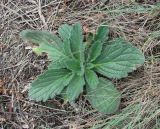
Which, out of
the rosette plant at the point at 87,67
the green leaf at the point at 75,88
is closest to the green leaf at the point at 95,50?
the rosette plant at the point at 87,67

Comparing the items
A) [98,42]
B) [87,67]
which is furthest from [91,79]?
[98,42]

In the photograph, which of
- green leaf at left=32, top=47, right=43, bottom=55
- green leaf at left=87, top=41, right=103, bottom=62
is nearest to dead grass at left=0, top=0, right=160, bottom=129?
green leaf at left=32, top=47, right=43, bottom=55

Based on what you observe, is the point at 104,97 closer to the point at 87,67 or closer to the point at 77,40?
the point at 87,67

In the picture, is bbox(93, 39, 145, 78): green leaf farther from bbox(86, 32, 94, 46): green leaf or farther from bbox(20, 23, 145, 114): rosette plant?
bbox(86, 32, 94, 46): green leaf

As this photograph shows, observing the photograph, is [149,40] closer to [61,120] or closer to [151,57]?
[151,57]

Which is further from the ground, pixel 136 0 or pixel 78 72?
pixel 136 0

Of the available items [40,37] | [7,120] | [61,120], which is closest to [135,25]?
[40,37]
